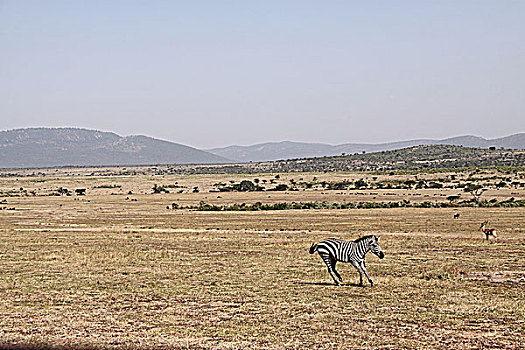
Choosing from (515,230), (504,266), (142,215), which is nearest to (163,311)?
(504,266)

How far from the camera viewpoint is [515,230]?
3769 cm

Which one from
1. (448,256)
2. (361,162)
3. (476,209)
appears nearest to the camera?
(448,256)

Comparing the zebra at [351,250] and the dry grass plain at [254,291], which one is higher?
the zebra at [351,250]

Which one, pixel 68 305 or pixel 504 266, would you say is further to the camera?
pixel 504 266

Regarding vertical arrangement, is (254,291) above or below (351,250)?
below

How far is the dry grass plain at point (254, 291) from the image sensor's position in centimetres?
1314

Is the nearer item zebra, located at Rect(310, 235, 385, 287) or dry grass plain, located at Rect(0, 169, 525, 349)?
dry grass plain, located at Rect(0, 169, 525, 349)

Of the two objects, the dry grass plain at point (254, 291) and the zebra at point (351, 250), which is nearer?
the dry grass plain at point (254, 291)

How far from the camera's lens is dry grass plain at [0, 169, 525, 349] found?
1314cm

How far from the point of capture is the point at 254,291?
18.1 metres

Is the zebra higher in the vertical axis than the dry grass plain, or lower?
higher

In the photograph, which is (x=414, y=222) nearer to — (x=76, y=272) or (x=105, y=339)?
(x=76, y=272)

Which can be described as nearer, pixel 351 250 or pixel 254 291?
pixel 254 291

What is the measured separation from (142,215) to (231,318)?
44552 millimetres
